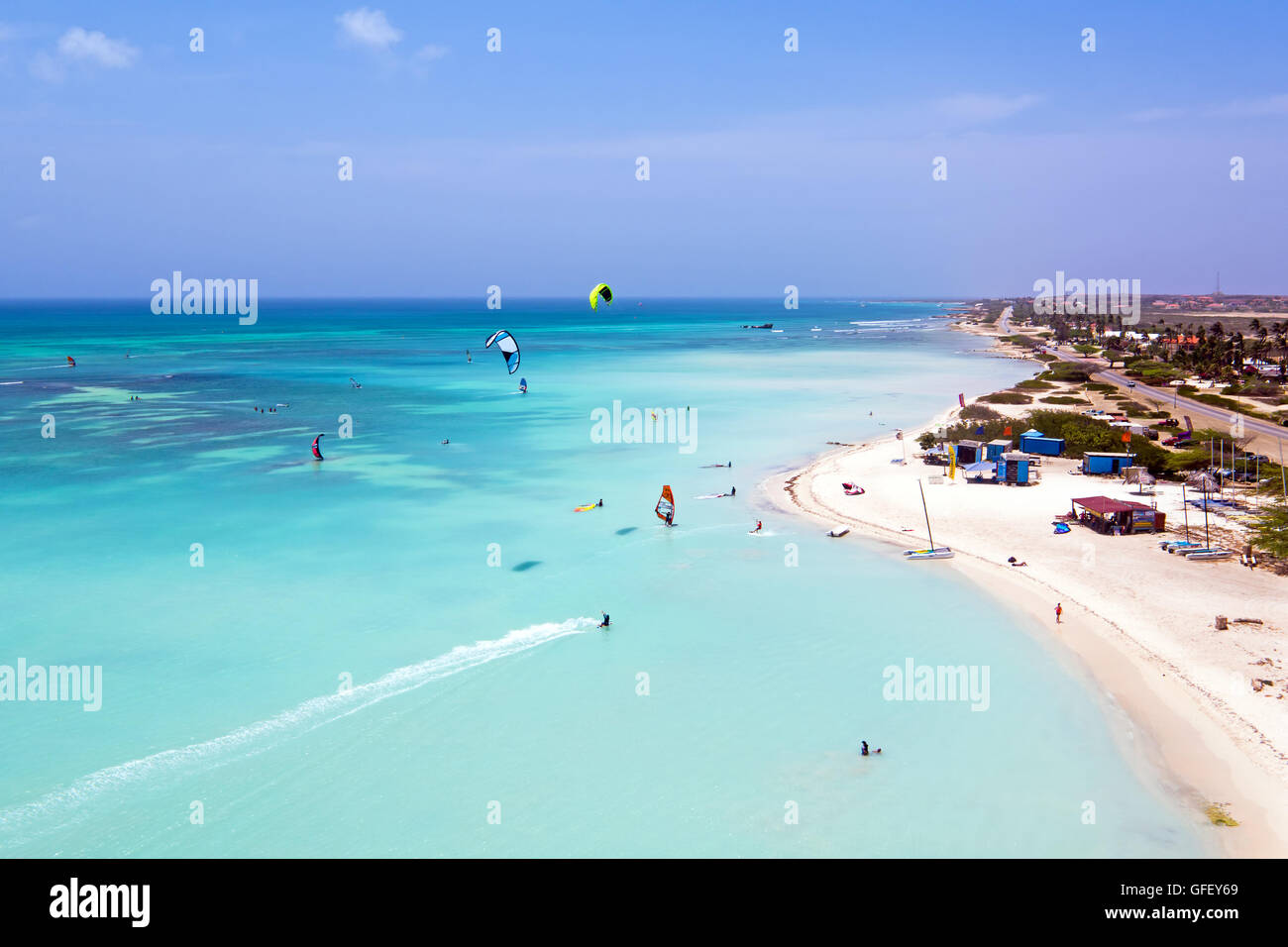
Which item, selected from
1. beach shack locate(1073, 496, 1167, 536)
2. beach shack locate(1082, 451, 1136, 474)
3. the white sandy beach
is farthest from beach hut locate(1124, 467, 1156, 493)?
beach shack locate(1073, 496, 1167, 536)

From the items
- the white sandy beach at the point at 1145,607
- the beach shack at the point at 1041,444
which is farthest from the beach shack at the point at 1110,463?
the beach shack at the point at 1041,444

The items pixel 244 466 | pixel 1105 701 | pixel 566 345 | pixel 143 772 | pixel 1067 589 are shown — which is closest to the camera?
pixel 143 772

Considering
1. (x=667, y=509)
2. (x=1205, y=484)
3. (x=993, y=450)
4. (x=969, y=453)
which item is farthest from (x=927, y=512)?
(x=667, y=509)

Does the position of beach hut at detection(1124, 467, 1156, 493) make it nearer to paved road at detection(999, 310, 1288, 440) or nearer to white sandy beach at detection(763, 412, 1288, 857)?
white sandy beach at detection(763, 412, 1288, 857)

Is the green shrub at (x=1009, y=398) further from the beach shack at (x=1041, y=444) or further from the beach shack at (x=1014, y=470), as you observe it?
the beach shack at (x=1014, y=470)

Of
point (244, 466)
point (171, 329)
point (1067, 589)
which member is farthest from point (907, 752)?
point (171, 329)

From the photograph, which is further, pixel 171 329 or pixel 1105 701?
pixel 171 329
